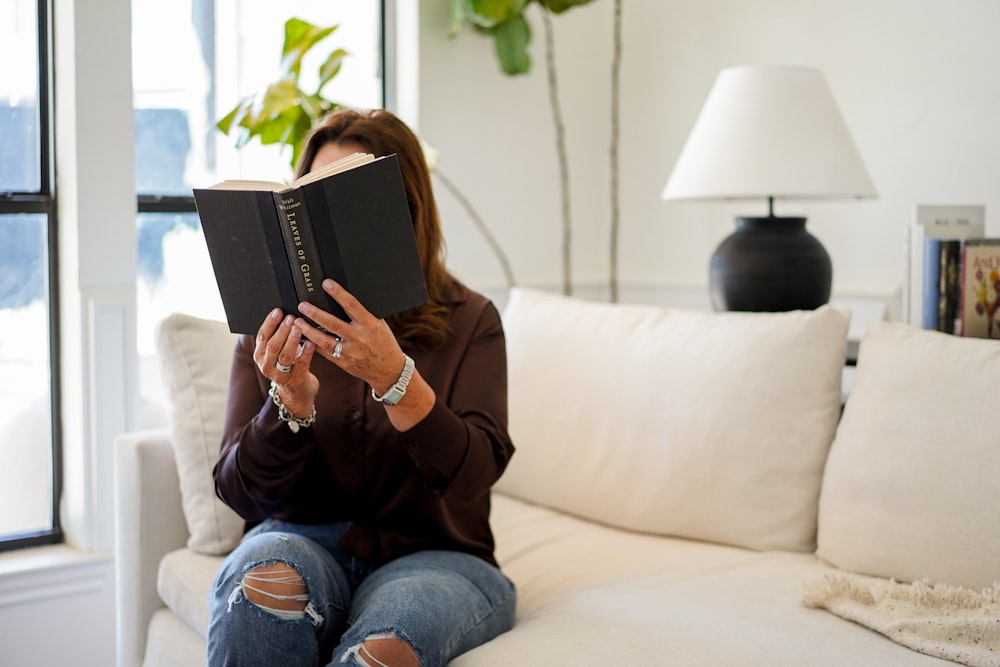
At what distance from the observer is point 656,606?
1.50 metres

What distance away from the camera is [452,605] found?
132 cm

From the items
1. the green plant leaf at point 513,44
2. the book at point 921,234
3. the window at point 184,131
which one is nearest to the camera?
the book at point 921,234

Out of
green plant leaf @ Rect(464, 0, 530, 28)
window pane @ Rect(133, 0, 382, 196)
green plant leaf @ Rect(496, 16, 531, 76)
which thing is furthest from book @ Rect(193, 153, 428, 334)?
green plant leaf @ Rect(496, 16, 531, 76)

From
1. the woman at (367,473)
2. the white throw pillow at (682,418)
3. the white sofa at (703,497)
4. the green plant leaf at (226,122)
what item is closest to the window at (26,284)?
the green plant leaf at (226,122)

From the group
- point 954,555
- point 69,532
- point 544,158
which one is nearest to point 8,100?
point 69,532

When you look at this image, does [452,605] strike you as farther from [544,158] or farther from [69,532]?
[544,158]

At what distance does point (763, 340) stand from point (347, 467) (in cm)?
78

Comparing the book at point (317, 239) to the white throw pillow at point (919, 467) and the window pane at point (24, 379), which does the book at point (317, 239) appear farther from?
Answer: the window pane at point (24, 379)

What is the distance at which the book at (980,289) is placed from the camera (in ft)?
6.18

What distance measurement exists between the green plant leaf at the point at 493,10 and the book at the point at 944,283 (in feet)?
4.28

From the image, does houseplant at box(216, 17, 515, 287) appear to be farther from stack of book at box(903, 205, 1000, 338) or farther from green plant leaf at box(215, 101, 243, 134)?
stack of book at box(903, 205, 1000, 338)

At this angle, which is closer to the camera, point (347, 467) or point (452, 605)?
point (452, 605)

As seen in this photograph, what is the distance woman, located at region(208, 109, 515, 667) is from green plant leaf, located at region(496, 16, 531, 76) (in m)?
1.44

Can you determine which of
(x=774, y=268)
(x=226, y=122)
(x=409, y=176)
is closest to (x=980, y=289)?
(x=774, y=268)
